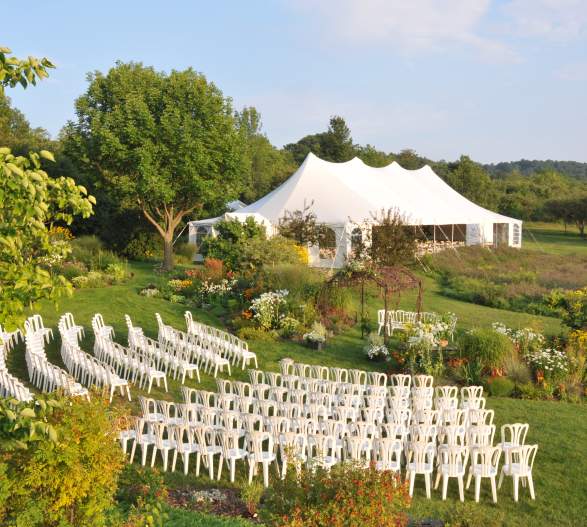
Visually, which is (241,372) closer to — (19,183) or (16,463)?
(16,463)

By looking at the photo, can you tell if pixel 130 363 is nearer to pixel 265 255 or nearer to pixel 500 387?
pixel 500 387

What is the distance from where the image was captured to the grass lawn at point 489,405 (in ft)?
26.0

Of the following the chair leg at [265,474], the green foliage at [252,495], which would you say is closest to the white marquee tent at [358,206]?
the chair leg at [265,474]

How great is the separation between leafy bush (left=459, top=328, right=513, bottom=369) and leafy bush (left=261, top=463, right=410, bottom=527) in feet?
26.6

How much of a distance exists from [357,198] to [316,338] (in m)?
15.6

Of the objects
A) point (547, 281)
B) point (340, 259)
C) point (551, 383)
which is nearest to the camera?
point (551, 383)

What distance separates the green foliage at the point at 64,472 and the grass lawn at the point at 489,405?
4.03ft

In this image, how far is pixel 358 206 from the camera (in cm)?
2992

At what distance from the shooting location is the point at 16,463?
5461 millimetres

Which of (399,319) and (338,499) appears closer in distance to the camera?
(338,499)

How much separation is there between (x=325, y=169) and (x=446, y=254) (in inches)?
286

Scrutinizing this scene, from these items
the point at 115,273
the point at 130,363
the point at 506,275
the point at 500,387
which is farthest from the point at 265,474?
the point at 506,275

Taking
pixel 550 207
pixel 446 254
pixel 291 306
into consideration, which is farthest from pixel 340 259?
pixel 550 207

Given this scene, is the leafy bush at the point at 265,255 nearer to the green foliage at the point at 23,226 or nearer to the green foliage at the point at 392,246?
the green foliage at the point at 392,246
